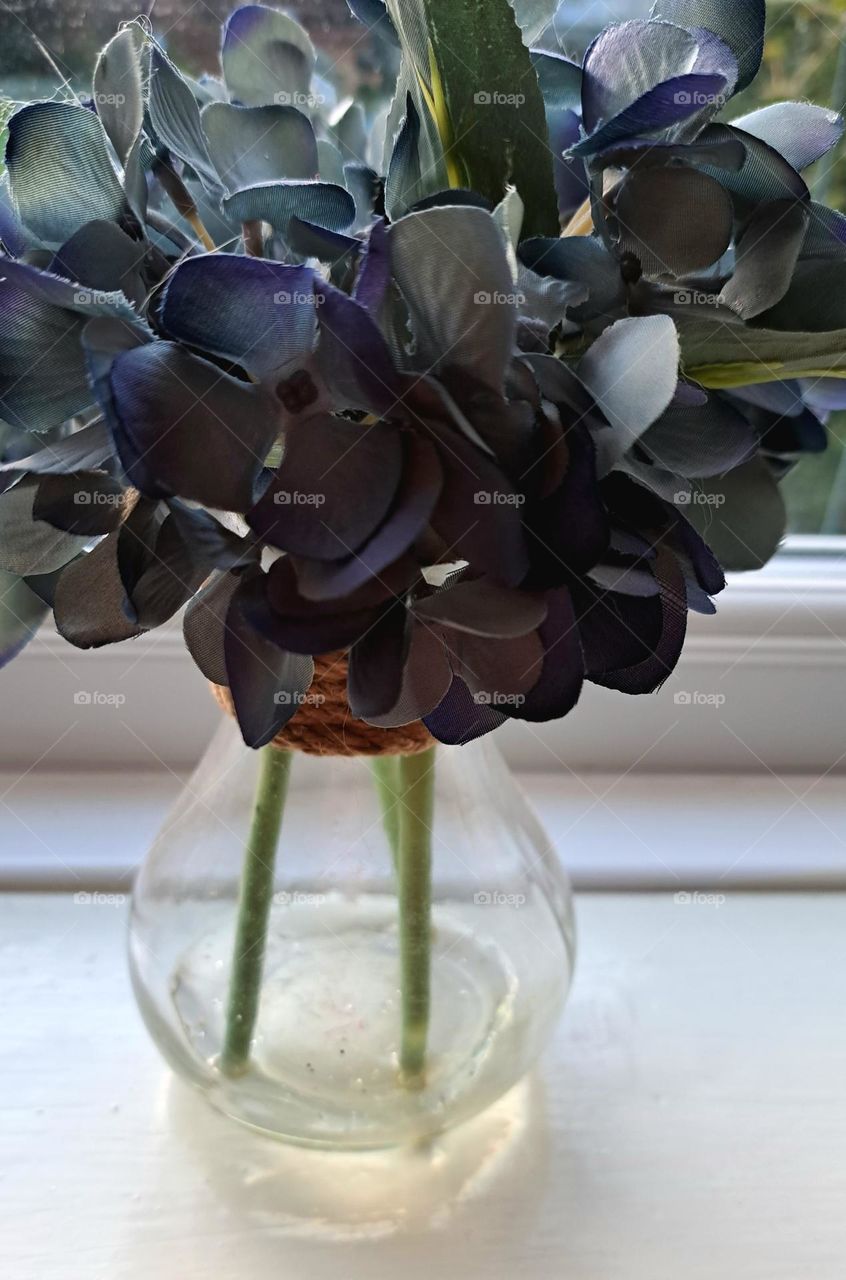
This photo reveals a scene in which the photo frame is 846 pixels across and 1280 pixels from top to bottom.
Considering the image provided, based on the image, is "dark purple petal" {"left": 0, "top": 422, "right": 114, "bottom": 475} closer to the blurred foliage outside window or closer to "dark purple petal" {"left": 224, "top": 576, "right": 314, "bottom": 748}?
"dark purple petal" {"left": 224, "top": 576, "right": 314, "bottom": 748}

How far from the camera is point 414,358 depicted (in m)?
0.28

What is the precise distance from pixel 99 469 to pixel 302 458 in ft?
0.27

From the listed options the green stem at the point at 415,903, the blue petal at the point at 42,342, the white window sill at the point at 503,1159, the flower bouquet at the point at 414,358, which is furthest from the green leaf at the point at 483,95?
the white window sill at the point at 503,1159

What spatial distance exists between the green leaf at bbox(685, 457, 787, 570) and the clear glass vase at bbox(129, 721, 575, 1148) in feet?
0.46

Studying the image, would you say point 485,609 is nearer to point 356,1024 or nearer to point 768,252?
point 768,252

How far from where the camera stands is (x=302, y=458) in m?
0.27

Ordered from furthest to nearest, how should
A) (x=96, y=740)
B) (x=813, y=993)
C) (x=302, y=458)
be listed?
(x=96, y=740)
(x=813, y=993)
(x=302, y=458)

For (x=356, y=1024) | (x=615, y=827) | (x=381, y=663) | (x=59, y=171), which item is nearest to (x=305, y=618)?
(x=381, y=663)

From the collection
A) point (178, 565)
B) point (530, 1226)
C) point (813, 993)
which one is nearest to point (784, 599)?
point (813, 993)

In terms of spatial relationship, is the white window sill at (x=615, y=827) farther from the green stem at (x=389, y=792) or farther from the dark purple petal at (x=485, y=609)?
the dark purple petal at (x=485, y=609)

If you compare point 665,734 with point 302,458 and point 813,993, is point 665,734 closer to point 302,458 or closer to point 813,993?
point 813,993

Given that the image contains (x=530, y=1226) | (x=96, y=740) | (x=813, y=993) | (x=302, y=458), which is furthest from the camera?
(x=96, y=740)

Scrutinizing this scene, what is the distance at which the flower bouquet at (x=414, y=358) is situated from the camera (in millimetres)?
270

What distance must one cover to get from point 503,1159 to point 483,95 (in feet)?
1.34
